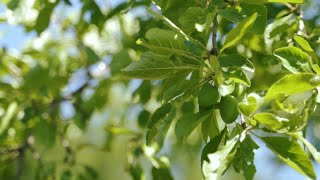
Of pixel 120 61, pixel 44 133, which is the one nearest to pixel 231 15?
pixel 120 61

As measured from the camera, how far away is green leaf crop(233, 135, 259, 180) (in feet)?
3.63

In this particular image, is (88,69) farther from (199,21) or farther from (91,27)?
(199,21)

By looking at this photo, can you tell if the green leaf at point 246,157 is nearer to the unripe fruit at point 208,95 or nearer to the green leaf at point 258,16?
the unripe fruit at point 208,95

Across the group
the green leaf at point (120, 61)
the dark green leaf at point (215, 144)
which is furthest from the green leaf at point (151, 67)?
the green leaf at point (120, 61)

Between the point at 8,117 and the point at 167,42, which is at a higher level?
the point at 167,42

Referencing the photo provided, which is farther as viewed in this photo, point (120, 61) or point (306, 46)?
point (120, 61)

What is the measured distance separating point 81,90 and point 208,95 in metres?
1.37

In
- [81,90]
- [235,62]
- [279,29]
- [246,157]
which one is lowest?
[81,90]

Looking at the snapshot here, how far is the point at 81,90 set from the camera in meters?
2.44

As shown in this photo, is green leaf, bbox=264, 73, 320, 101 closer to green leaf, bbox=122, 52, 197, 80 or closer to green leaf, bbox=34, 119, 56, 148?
green leaf, bbox=122, 52, 197, 80

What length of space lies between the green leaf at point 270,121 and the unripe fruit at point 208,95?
0.10 m

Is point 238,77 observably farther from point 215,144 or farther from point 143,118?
point 143,118

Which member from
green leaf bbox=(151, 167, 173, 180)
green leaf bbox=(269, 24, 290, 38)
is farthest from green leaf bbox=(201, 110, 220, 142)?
green leaf bbox=(151, 167, 173, 180)

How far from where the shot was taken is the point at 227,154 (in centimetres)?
104
